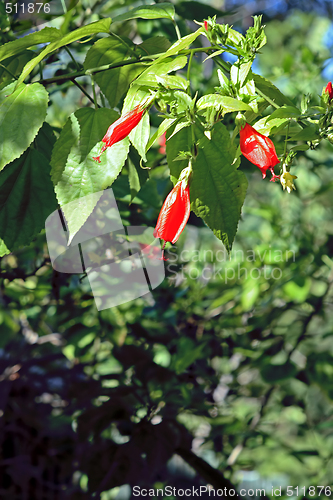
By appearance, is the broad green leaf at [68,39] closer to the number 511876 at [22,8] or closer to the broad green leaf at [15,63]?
the broad green leaf at [15,63]

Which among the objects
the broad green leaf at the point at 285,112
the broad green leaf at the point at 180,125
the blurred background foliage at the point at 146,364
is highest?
the broad green leaf at the point at 180,125

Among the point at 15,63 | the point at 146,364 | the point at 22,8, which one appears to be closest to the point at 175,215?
the point at 15,63

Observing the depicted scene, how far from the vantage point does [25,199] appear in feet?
1.29

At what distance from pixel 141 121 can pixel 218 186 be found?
0.27 ft

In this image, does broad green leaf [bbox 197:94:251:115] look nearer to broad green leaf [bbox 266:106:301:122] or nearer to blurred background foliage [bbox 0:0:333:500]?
broad green leaf [bbox 266:106:301:122]

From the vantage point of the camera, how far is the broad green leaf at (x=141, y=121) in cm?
32

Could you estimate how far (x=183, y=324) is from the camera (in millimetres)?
919

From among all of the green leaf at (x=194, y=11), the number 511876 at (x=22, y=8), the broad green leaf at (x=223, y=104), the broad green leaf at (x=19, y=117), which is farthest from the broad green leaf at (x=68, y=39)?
the number 511876 at (x=22, y=8)

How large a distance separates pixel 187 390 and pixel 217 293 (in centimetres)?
30

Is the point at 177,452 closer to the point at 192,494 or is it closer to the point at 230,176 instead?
the point at 192,494

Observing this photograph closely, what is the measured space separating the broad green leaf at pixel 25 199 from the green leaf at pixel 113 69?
0.32ft

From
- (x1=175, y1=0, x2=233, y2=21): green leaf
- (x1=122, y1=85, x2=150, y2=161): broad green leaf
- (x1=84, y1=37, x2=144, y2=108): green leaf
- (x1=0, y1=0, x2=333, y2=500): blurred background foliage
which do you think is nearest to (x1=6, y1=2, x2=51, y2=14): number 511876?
(x1=0, y1=0, x2=333, y2=500): blurred background foliage

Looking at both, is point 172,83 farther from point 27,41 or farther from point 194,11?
point 194,11

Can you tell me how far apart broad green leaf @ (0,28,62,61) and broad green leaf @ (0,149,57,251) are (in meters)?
0.09
